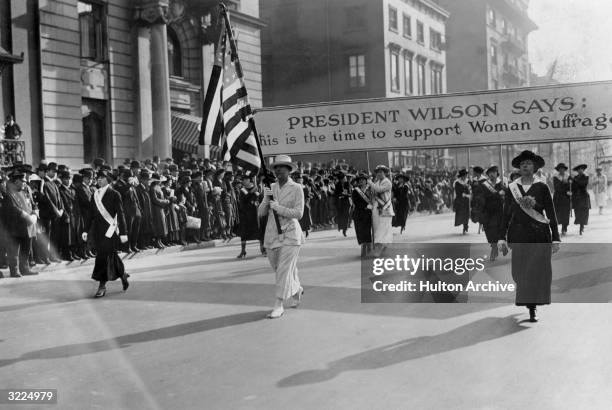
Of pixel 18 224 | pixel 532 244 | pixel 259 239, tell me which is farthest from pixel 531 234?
pixel 18 224

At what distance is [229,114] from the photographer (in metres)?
8.43

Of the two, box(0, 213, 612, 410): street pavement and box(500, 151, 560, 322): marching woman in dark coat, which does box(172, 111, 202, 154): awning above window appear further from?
box(500, 151, 560, 322): marching woman in dark coat

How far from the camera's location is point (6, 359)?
5.90 metres

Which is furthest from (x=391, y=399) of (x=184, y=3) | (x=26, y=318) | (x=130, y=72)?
(x=184, y=3)

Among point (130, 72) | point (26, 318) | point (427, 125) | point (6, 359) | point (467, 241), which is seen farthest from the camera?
point (130, 72)

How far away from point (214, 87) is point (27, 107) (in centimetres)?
1257

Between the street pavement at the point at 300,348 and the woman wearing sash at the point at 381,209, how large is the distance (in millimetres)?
2822

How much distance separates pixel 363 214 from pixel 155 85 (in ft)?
40.5

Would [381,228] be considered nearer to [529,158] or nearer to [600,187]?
[529,158]

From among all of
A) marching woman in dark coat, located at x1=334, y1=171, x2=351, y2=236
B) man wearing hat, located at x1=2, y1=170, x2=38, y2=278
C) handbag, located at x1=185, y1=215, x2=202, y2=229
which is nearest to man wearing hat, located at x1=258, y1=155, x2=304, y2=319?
man wearing hat, located at x1=2, y1=170, x2=38, y2=278

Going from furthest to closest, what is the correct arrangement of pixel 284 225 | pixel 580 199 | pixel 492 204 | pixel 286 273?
1. pixel 580 199
2. pixel 492 204
3. pixel 284 225
4. pixel 286 273

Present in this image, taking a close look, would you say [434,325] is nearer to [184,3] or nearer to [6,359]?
[6,359]

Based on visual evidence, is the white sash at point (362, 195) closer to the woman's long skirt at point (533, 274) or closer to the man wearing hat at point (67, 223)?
the man wearing hat at point (67, 223)

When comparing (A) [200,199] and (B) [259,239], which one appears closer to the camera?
(B) [259,239]
